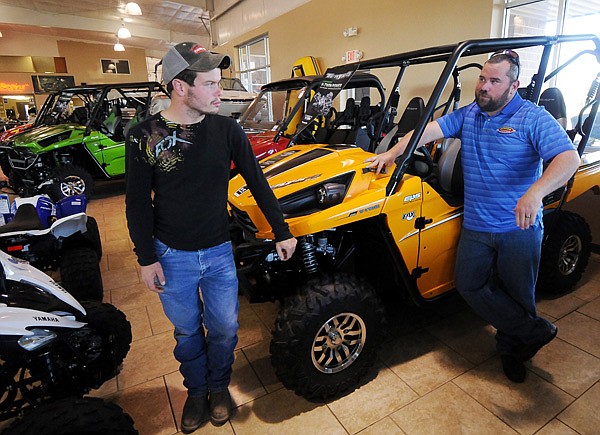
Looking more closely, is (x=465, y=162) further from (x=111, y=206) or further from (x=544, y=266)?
(x=111, y=206)

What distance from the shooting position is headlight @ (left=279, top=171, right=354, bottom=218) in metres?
2.07

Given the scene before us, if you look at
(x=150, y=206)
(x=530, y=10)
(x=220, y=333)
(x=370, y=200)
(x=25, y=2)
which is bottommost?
(x=220, y=333)

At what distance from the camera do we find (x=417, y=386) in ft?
7.29

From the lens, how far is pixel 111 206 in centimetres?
647

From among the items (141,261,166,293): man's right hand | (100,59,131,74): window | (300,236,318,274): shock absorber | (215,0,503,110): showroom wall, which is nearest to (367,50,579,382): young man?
(300,236,318,274): shock absorber

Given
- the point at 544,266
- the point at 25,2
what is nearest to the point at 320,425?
the point at 544,266

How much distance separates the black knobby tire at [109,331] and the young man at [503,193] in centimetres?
168

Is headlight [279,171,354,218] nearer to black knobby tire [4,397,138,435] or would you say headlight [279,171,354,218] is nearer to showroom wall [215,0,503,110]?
black knobby tire [4,397,138,435]

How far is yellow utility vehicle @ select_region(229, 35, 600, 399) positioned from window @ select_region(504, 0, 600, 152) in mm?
2482

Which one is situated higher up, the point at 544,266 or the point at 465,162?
the point at 465,162

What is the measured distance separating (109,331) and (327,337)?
45.9 inches

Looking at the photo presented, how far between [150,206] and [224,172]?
12.8 inches

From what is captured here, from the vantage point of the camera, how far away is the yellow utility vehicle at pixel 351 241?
6.46 ft

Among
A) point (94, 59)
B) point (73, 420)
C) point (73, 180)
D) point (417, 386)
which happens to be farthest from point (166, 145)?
point (94, 59)
